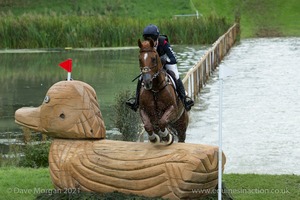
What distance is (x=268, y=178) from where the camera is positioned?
29.6 ft

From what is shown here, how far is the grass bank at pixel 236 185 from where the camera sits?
823cm

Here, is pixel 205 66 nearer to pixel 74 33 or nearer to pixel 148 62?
pixel 74 33

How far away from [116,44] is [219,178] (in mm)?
25744

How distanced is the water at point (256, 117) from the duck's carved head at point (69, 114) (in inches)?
145

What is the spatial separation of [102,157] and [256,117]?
28.0 feet

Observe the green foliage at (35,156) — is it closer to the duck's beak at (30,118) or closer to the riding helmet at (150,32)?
the duck's beak at (30,118)

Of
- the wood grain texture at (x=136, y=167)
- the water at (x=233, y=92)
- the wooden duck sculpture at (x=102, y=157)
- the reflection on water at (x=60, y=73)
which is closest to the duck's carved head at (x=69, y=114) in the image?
the wooden duck sculpture at (x=102, y=157)

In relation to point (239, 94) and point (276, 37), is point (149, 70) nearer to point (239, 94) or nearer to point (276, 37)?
point (239, 94)

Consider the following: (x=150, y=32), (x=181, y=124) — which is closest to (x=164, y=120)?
(x=150, y=32)

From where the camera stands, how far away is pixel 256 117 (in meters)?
14.9

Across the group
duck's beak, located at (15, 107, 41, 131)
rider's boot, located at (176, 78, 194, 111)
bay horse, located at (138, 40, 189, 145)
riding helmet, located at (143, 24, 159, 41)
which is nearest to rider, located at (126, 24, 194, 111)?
rider's boot, located at (176, 78, 194, 111)

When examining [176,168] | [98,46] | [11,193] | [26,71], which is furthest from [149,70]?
[98,46]

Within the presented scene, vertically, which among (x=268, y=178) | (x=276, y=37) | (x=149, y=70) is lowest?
(x=276, y=37)

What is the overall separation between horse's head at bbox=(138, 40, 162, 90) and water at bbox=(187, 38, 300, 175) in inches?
161
